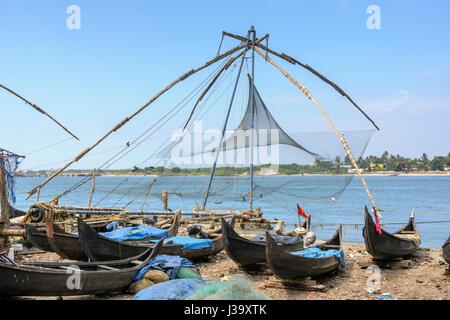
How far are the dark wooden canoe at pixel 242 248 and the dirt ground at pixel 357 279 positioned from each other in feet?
1.16

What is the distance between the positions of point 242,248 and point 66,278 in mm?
4123

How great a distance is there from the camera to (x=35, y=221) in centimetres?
1357

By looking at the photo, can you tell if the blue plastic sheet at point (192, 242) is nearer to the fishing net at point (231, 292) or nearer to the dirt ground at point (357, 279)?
the dirt ground at point (357, 279)

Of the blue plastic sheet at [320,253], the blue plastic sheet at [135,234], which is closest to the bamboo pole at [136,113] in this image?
the blue plastic sheet at [135,234]

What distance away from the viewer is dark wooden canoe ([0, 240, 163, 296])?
6059 mm

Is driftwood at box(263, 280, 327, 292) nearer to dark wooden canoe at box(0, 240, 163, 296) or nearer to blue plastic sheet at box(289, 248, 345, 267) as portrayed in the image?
blue plastic sheet at box(289, 248, 345, 267)

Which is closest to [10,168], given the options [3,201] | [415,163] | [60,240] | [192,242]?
[3,201]

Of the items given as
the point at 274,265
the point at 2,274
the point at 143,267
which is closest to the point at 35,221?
the point at 143,267

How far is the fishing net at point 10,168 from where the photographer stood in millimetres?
10938

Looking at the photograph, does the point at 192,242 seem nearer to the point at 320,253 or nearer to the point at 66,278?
the point at 320,253

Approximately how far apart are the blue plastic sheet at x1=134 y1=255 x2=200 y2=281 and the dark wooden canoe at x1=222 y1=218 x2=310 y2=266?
54.8 inches

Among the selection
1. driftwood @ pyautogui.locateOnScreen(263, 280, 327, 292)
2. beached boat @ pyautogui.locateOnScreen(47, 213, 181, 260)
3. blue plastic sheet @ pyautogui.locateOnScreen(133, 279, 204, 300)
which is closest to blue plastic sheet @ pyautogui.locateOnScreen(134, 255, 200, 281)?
blue plastic sheet @ pyautogui.locateOnScreen(133, 279, 204, 300)
